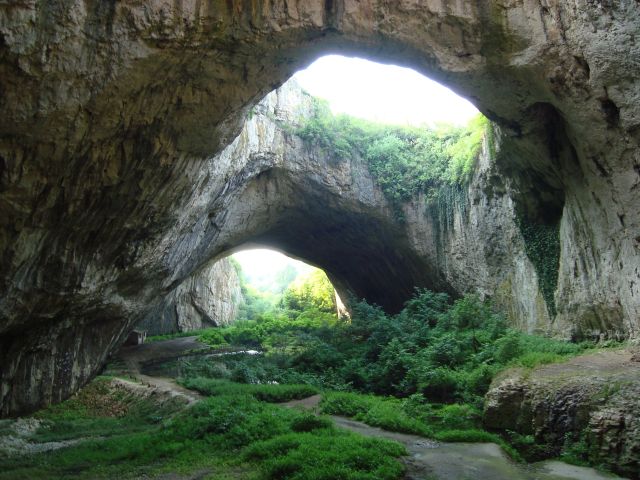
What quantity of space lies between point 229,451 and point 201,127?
5.17 meters

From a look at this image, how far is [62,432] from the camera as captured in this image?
10.0 meters

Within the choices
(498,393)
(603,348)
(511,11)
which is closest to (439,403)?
(498,393)

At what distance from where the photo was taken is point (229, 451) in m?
6.90

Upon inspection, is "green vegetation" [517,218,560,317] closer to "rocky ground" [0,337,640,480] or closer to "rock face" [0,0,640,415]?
"rock face" [0,0,640,415]

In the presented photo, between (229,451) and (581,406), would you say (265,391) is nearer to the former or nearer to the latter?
(229,451)

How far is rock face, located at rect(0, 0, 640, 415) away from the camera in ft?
21.1

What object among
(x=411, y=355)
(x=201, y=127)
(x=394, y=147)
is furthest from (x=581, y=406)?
(x=394, y=147)

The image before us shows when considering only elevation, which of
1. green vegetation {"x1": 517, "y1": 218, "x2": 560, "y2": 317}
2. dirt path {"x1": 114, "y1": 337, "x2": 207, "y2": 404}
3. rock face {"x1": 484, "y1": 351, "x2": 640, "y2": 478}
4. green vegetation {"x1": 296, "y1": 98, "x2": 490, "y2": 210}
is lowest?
dirt path {"x1": 114, "y1": 337, "x2": 207, "y2": 404}

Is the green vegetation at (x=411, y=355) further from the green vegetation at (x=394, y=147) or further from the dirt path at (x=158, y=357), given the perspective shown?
the green vegetation at (x=394, y=147)

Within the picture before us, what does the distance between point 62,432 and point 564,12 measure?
12.1 meters

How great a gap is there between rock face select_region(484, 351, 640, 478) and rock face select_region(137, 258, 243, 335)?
1673 cm

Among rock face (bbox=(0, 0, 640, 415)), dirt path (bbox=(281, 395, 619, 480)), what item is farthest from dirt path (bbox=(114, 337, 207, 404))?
dirt path (bbox=(281, 395, 619, 480))

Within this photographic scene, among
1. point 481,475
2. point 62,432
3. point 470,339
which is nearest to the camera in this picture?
point 481,475

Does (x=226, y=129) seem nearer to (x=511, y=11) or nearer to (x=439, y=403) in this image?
(x=511, y=11)
